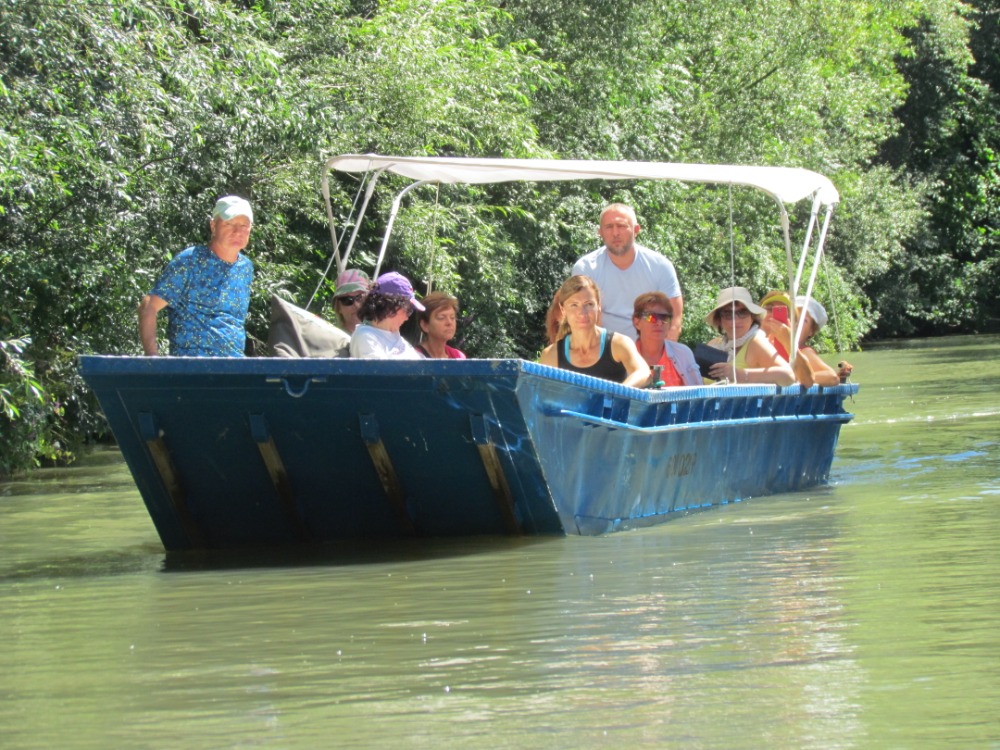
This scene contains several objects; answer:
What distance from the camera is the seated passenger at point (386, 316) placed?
352 inches

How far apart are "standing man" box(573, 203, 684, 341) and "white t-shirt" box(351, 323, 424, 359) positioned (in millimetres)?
2536

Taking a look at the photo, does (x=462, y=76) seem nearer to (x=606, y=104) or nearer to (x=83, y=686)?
(x=606, y=104)

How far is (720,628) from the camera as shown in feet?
19.9

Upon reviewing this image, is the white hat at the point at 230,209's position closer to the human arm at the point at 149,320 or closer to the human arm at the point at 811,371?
the human arm at the point at 149,320

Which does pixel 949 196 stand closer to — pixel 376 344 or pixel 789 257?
pixel 789 257

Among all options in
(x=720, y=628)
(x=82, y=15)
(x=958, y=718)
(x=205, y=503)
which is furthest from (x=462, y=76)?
(x=958, y=718)

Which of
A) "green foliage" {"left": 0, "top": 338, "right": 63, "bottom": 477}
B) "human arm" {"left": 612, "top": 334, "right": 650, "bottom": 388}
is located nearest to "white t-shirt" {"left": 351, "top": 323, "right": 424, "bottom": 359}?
"human arm" {"left": 612, "top": 334, "right": 650, "bottom": 388}

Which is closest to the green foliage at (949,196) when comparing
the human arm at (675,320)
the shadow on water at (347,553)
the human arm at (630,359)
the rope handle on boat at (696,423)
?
the rope handle on boat at (696,423)

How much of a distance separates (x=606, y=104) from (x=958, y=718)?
23.1 m

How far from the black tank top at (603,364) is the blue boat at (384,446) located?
307mm

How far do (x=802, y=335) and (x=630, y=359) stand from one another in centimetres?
345

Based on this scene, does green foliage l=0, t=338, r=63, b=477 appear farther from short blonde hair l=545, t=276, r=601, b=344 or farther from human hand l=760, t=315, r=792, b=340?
human hand l=760, t=315, r=792, b=340

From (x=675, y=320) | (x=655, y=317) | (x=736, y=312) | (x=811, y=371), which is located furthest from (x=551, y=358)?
(x=811, y=371)

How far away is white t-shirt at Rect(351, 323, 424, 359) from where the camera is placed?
8.89 metres
